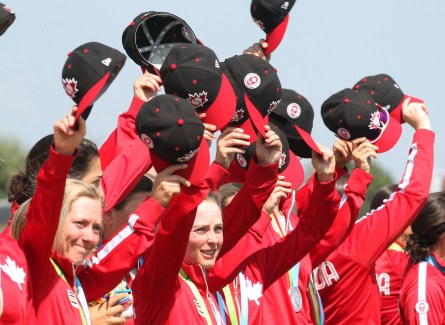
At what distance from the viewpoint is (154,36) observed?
581cm

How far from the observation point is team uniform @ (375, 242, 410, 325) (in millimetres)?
7828

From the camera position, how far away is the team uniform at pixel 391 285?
308 inches

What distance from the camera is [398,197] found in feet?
23.0

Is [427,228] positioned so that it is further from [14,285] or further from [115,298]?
[14,285]

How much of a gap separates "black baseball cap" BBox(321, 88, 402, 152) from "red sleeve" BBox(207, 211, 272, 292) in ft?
2.13

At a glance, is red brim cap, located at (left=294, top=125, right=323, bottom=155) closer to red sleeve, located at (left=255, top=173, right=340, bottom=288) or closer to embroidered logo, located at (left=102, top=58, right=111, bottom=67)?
red sleeve, located at (left=255, top=173, right=340, bottom=288)

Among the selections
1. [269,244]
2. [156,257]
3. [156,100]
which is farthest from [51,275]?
[269,244]

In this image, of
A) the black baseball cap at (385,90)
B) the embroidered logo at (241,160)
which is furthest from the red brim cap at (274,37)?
the embroidered logo at (241,160)

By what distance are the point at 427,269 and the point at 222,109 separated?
2406 millimetres

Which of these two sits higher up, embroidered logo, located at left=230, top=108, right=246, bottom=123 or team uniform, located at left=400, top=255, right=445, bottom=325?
embroidered logo, located at left=230, top=108, right=246, bottom=123

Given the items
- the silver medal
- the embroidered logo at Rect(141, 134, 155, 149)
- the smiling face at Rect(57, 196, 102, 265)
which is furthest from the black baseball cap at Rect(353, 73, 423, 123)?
the embroidered logo at Rect(141, 134, 155, 149)

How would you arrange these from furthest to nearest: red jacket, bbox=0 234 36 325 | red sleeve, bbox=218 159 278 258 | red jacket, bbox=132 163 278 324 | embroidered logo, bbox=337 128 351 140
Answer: embroidered logo, bbox=337 128 351 140, red sleeve, bbox=218 159 278 258, red jacket, bbox=132 163 278 324, red jacket, bbox=0 234 36 325

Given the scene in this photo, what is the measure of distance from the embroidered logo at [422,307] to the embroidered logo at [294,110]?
134 cm

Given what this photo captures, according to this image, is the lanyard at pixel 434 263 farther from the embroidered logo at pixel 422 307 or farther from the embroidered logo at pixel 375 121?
the embroidered logo at pixel 375 121
